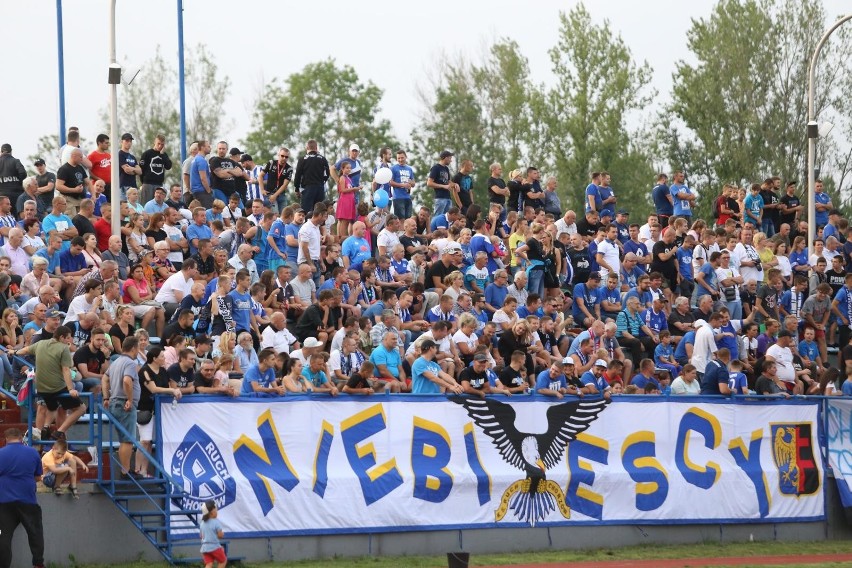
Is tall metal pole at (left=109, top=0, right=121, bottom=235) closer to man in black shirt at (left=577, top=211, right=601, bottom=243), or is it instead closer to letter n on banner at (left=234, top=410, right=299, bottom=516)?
letter n on banner at (left=234, top=410, right=299, bottom=516)

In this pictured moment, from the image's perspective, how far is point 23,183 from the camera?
25.5 metres

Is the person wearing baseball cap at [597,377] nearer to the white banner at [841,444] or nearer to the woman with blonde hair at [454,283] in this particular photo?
the woman with blonde hair at [454,283]

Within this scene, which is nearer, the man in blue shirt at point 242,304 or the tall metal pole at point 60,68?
the man in blue shirt at point 242,304

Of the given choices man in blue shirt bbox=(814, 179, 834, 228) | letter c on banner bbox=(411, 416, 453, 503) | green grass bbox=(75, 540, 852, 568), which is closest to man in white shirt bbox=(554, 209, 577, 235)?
green grass bbox=(75, 540, 852, 568)

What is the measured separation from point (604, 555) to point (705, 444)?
Result: 9.16 feet

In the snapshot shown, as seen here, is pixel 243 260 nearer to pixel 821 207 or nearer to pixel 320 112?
pixel 821 207

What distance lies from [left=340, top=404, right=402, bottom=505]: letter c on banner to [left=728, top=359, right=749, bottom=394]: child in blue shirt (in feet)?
21.2

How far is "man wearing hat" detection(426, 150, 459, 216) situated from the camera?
29.8m

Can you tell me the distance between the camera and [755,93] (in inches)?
2276

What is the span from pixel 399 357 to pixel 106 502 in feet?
17.2

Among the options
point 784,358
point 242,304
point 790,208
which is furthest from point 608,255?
point 242,304

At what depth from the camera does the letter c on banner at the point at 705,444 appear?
21391 millimetres

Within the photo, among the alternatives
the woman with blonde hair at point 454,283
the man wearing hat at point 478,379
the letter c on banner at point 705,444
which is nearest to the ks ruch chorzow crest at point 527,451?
the man wearing hat at point 478,379

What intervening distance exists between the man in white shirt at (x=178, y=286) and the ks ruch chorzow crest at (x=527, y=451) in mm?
4778
